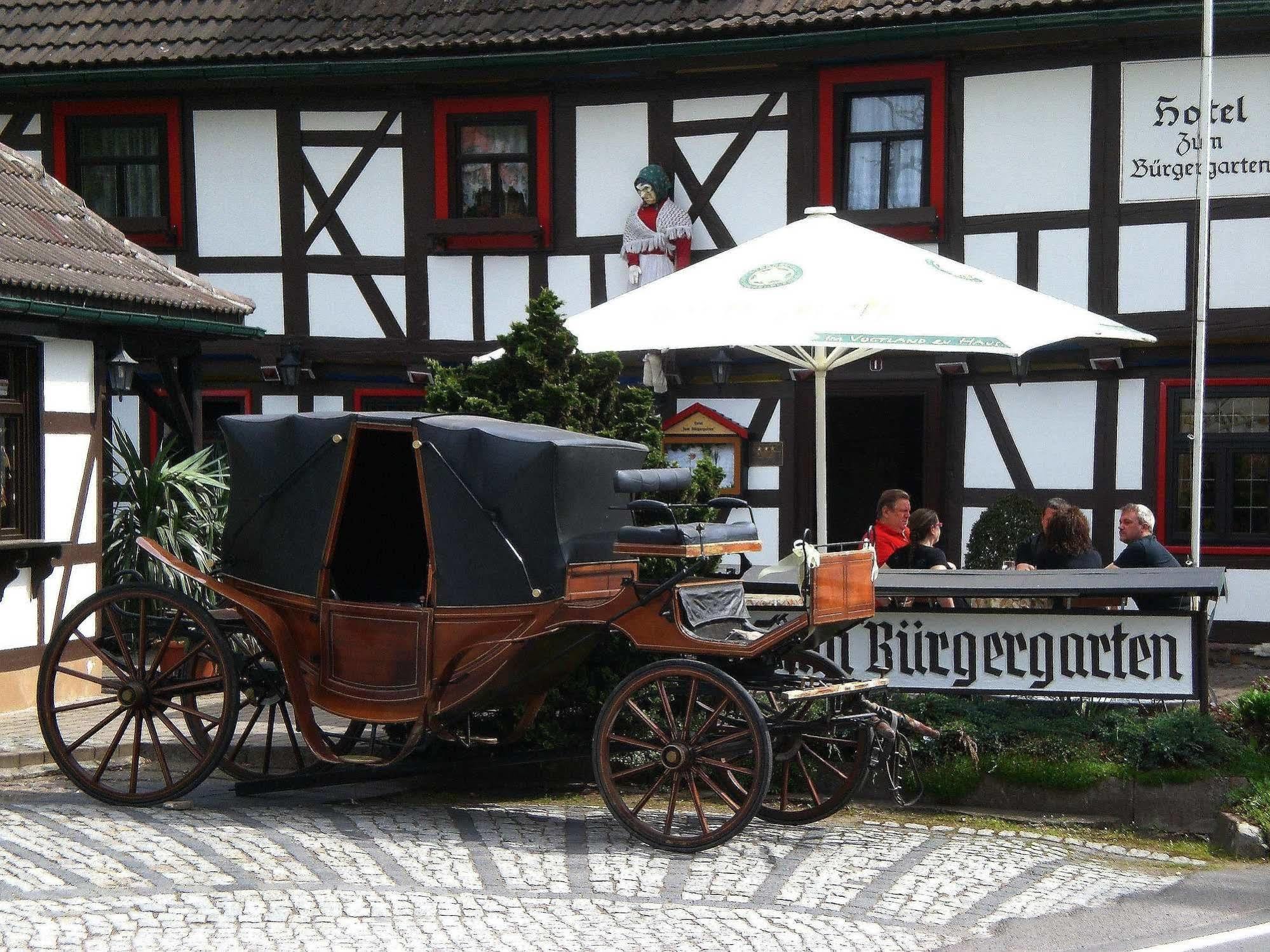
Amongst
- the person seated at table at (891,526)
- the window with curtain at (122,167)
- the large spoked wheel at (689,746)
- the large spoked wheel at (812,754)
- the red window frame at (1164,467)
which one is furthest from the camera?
the window with curtain at (122,167)

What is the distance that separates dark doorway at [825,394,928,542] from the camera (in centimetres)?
1833

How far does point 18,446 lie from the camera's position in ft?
34.7

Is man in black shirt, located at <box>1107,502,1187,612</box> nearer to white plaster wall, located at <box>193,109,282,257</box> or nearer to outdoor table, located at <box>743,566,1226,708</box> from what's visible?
outdoor table, located at <box>743,566,1226,708</box>

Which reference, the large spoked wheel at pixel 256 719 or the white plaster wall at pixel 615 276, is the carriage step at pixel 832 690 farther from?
the white plaster wall at pixel 615 276

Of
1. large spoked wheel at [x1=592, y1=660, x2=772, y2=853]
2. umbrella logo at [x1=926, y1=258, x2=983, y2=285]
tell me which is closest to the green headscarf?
umbrella logo at [x1=926, y1=258, x2=983, y2=285]

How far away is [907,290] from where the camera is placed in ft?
27.2

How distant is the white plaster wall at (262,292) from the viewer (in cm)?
1585

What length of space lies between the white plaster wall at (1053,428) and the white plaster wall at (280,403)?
657 cm

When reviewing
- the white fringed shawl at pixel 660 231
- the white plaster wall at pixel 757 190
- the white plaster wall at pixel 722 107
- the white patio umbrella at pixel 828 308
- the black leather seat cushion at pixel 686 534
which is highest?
the white plaster wall at pixel 722 107

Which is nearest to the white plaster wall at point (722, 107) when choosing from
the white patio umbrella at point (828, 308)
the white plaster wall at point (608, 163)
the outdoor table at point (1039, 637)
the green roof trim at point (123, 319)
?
the white plaster wall at point (608, 163)

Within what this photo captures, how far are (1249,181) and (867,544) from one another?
7186 mm

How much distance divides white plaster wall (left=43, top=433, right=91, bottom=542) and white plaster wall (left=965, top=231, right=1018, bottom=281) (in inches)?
286

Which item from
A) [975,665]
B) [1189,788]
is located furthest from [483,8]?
[1189,788]

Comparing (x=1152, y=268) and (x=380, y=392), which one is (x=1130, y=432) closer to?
(x=1152, y=268)
